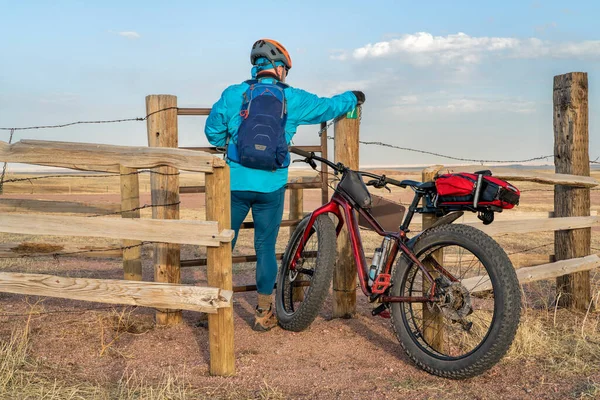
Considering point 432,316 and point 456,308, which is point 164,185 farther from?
point 456,308

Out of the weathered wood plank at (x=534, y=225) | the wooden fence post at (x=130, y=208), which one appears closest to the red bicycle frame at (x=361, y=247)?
the weathered wood plank at (x=534, y=225)

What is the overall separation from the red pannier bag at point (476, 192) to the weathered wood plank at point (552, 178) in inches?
45.9

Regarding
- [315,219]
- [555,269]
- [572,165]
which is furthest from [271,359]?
[572,165]

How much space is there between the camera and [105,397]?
142 inches

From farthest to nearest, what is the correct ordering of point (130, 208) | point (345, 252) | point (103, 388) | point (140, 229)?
1. point (130, 208)
2. point (345, 252)
3. point (140, 229)
4. point (103, 388)

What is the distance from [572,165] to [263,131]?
3680 mm

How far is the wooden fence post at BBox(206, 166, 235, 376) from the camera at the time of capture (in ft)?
13.5

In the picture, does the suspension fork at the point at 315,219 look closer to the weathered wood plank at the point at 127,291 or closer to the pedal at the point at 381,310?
the pedal at the point at 381,310

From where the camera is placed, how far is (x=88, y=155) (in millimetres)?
4273

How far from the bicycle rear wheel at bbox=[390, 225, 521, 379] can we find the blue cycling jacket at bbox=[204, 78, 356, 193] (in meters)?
1.25

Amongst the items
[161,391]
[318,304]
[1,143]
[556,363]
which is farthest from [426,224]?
[1,143]

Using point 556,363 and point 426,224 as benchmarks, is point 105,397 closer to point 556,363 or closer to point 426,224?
point 426,224

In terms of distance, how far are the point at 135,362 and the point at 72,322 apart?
1.31 m

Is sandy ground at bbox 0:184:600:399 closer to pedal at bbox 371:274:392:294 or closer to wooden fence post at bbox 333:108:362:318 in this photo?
wooden fence post at bbox 333:108:362:318
